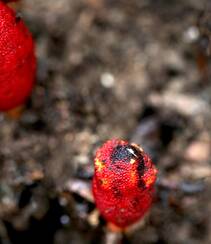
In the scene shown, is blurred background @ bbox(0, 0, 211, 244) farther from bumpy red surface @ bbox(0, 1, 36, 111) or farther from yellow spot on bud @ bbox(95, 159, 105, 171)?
yellow spot on bud @ bbox(95, 159, 105, 171)

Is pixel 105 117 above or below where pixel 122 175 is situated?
below

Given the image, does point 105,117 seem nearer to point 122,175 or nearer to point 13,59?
point 13,59

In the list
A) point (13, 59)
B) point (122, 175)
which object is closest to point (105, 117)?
point (13, 59)

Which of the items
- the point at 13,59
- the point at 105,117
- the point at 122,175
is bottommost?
the point at 105,117

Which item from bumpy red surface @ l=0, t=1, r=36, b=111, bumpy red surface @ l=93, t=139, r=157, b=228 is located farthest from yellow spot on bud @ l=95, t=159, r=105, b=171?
bumpy red surface @ l=0, t=1, r=36, b=111

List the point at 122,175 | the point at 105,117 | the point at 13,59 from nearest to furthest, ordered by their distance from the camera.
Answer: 1. the point at 122,175
2. the point at 13,59
3. the point at 105,117
